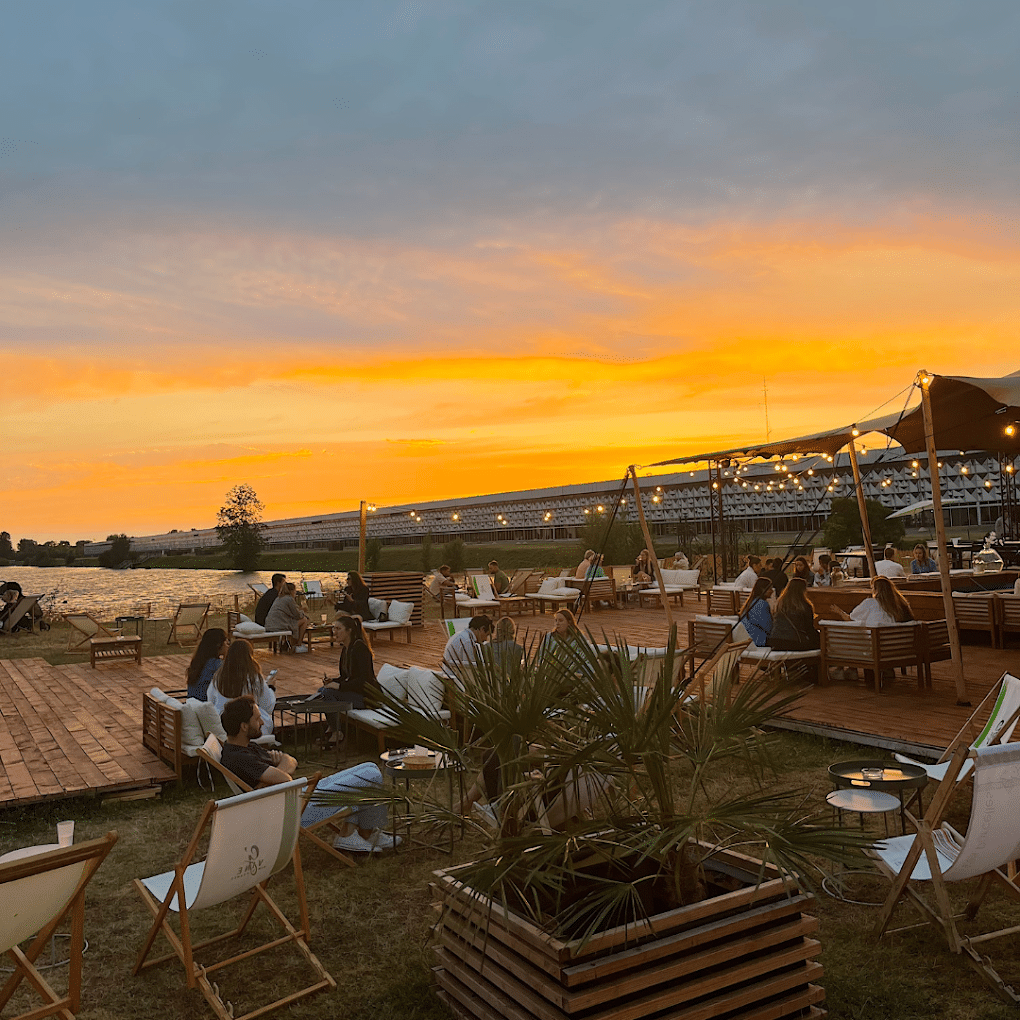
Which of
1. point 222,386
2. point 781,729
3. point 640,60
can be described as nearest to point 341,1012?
point 781,729

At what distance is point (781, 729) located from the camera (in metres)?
8.11

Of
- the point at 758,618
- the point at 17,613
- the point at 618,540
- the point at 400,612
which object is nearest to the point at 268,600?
the point at 400,612

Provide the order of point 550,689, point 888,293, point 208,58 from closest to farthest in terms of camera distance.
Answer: point 550,689, point 208,58, point 888,293

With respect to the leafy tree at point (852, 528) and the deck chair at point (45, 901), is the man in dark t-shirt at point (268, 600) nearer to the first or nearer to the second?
the deck chair at point (45, 901)

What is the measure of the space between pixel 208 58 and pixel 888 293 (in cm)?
1105

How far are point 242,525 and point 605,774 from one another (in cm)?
6176

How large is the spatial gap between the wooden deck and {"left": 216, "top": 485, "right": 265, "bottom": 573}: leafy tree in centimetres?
4817

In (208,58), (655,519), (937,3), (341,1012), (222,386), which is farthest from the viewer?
(655,519)

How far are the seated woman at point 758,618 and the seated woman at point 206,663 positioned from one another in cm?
535

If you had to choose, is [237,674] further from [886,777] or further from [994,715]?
[994,715]

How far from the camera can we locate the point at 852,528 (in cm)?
3228

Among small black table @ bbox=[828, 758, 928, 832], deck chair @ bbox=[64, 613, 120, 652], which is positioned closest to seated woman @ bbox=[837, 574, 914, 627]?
small black table @ bbox=[828, 758, 928, 832]

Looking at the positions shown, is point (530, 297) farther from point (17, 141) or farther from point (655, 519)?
point (655, 519)

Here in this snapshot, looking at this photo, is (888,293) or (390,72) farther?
(888,293)
